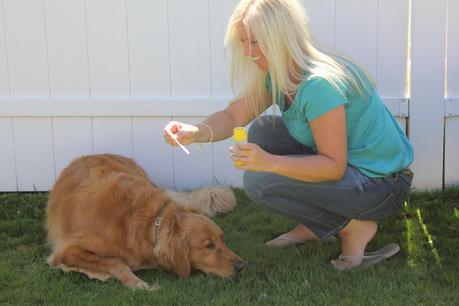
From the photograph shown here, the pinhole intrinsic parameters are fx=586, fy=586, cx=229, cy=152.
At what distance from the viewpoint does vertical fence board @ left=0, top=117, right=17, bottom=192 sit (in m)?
4.71

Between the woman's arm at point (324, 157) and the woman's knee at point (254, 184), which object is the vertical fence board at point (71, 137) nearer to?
the woman's knee at point (254, 184)

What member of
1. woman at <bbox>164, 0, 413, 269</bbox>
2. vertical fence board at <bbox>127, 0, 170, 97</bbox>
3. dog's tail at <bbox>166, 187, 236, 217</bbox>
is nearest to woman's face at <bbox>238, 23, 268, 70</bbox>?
woman at <bbox>164, 0, 413, 269</bbox>

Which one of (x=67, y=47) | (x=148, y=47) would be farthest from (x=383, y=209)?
(x=67, y=47)

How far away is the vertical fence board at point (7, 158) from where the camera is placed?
4707 millimetres

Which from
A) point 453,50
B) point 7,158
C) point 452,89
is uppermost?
point 453,50

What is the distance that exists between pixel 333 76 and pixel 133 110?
2.20 m

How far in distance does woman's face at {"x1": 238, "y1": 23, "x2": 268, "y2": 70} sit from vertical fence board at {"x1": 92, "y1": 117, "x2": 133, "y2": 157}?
1.93 meters

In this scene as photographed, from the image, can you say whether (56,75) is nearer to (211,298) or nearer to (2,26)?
(2,26)

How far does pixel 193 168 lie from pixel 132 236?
5.38 ft

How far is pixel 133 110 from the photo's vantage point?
4613mm

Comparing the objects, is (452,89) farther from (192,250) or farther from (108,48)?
(108,48)

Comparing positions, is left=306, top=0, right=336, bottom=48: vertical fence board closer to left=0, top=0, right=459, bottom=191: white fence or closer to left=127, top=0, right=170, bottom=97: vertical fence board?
left=0, top=0, right=459, bottom=191: white fence

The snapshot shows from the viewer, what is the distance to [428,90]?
4465mm

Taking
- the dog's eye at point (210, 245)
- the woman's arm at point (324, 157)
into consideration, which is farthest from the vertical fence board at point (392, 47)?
the dog's eye at point (210, 245)
